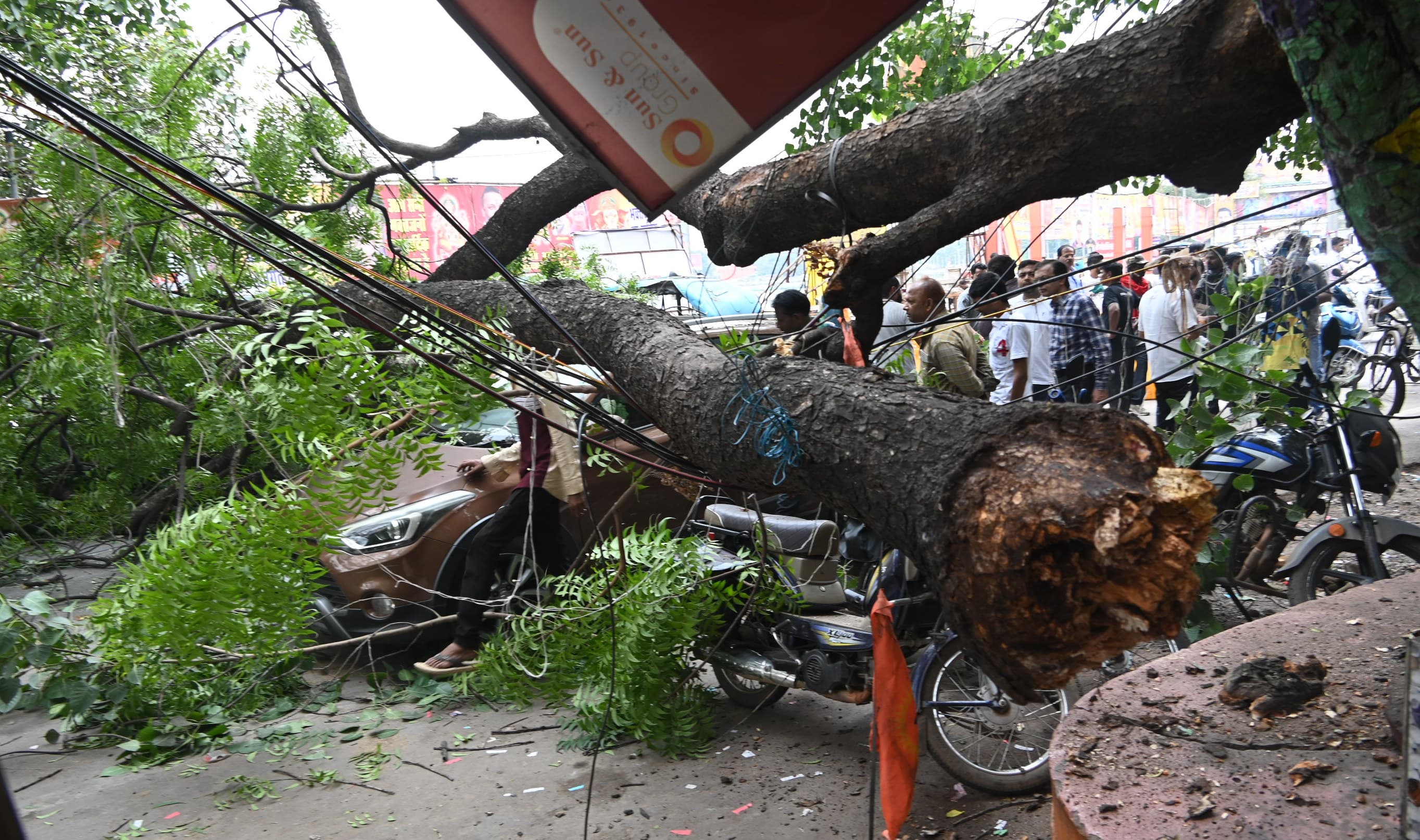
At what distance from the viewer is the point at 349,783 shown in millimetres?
4125

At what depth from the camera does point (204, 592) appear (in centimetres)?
359

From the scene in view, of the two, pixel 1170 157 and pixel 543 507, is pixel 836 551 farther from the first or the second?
pixel 1170 157

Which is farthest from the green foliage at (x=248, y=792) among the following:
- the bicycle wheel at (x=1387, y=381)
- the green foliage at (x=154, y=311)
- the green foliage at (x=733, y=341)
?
the bicycle wheel at (x=1387, y=381)

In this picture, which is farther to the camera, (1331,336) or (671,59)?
(1331,336)

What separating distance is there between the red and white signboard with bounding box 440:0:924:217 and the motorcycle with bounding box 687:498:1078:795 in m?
1.79

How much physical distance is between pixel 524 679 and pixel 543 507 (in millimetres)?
1312

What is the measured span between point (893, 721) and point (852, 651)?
1244 millimetres

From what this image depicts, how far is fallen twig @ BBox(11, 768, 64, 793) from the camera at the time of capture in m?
4.24

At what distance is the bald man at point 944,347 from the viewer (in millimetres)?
5551

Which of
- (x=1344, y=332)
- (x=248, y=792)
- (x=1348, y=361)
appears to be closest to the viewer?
(x=248, y=792)

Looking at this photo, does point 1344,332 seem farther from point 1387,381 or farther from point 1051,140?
point 1051,140

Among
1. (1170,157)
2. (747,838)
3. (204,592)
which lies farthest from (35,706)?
(1170,157)

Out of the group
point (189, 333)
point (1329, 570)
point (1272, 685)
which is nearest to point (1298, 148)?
point (1329, 570)

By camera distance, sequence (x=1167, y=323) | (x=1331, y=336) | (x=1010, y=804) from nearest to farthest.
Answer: (x=1010, y=804) < (x=1167, y=323) < (x=1331, y=336)
